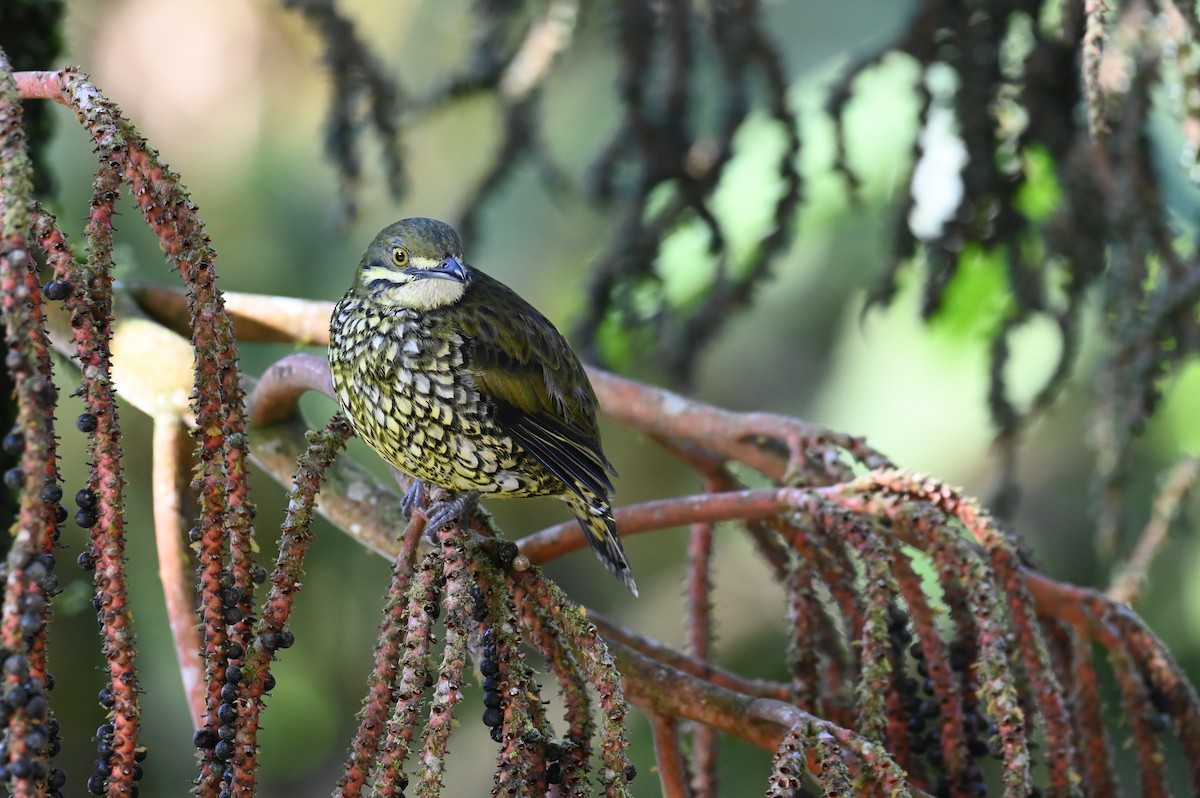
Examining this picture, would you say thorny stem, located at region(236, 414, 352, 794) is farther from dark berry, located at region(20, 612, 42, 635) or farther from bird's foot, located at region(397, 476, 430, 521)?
bird's foot, located at region(397, 476, 430, 521)

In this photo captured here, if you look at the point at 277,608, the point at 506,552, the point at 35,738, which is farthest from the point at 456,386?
the point at 35,738

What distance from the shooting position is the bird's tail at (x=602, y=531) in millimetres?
2260

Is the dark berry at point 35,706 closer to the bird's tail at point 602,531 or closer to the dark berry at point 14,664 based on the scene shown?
the dark berry at point 14,664

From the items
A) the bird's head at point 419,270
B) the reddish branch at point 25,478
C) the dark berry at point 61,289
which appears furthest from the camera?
the bird's head at point 419,270

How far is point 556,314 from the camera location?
17.8ft

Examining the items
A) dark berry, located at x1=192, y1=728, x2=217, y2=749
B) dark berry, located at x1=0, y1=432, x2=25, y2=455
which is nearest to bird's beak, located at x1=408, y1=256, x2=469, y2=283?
dark berry, located at x1=192, y1=728, x2=217, y2=749

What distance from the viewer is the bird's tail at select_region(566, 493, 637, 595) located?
226 centimetres

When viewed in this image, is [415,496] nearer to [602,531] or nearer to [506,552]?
[602,531]

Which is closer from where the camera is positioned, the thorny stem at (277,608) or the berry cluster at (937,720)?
the thorny stem at (277,608)

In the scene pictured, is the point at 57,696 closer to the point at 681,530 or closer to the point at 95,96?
the point at 681,530

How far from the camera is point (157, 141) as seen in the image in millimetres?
6262

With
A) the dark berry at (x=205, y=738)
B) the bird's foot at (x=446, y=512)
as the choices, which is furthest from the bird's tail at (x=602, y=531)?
the dark berry at (x=205, y=738)

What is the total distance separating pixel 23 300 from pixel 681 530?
4.88m

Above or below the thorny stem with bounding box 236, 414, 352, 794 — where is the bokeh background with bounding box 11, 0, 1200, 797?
above
